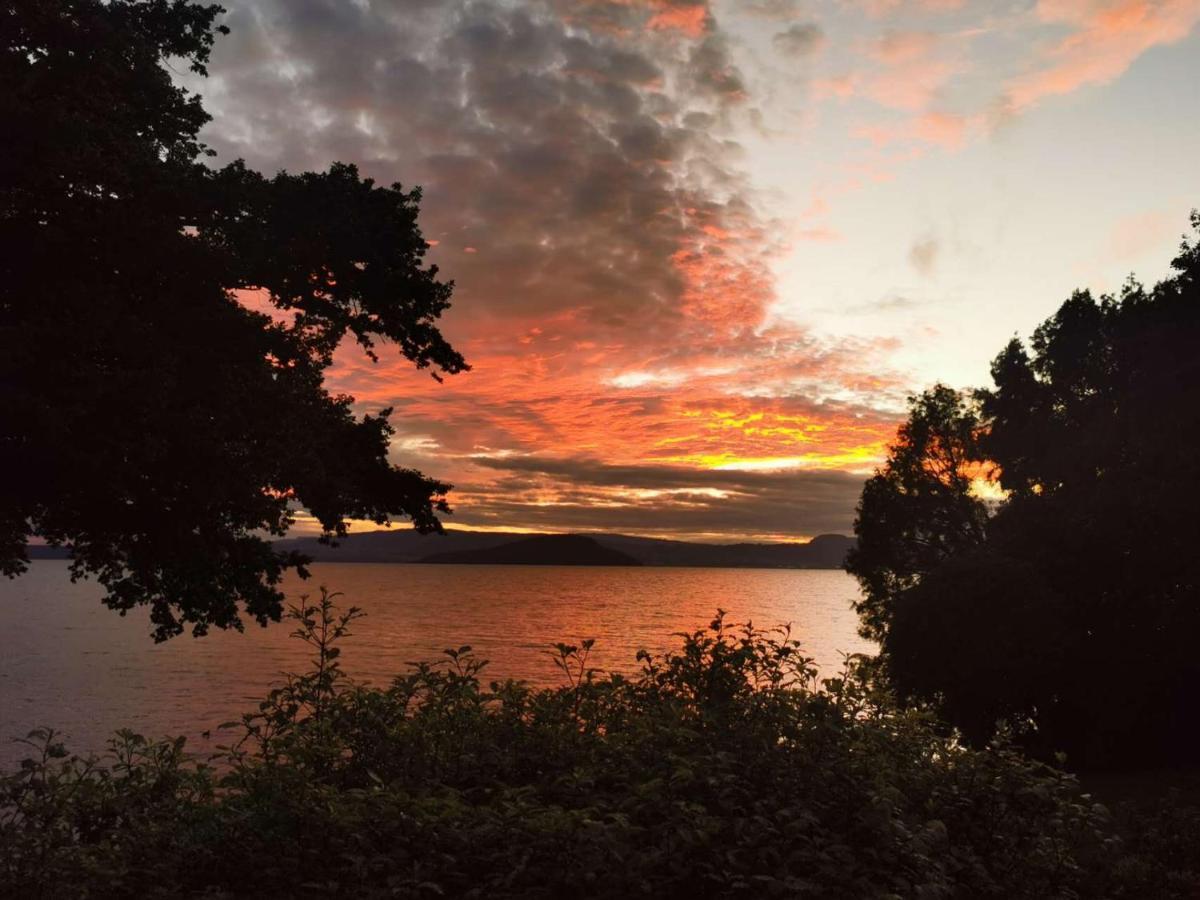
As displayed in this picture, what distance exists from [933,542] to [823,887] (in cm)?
3910

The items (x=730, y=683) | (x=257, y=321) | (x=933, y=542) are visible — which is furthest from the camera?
(x=933, y=542)

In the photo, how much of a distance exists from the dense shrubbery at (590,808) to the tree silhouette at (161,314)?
281cm

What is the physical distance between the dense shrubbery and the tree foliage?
58.0 ft

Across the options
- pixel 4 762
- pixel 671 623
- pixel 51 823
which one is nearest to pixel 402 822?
pixel 51 823

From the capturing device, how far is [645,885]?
6457 millimetres

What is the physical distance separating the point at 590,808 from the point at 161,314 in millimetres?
8964

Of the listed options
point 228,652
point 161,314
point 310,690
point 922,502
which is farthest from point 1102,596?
point 228,652

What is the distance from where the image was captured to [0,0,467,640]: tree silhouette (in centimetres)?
1055

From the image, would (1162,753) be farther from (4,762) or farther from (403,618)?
(403,618)

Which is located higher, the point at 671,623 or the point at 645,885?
the point at 645,885

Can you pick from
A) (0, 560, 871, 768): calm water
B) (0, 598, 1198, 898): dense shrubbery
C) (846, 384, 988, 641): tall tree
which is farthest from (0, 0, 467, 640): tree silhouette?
(846, 384, 988, 641): tall tree

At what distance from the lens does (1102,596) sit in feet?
94.5

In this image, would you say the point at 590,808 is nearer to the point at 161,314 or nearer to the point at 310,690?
the point at 310,690

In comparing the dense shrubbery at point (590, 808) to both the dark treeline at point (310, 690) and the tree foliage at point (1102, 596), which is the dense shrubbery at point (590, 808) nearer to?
the dark treeline at point (310, 690)
